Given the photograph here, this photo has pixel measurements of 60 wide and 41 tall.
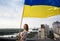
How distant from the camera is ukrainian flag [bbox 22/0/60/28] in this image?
2.12 meters

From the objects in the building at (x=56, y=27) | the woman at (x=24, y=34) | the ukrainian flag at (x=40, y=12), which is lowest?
the woman at (x=24, y=34)

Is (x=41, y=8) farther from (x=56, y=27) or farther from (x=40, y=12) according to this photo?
(x=56, y=27)

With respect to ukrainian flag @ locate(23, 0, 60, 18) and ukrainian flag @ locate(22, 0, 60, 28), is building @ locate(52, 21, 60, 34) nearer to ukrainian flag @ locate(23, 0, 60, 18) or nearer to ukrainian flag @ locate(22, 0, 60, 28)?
ukrainian flag @ locate(22, 0, 60, 28)

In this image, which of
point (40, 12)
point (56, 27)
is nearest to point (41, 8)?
point (40, 12)

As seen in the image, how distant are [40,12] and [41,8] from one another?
0.18 feet

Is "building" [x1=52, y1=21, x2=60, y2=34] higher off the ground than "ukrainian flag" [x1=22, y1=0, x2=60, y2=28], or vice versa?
"ukrainian flag" [x1=22, y1=0, x2=60, y2=28]

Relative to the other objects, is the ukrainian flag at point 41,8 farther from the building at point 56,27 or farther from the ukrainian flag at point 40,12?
the building at point 56,27

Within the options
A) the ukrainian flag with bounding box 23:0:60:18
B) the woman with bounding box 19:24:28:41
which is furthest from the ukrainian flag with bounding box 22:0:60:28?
the woman with bounding box 19:24:28:41

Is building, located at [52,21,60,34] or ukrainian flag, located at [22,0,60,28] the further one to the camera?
building, located at [52,21,60,34]

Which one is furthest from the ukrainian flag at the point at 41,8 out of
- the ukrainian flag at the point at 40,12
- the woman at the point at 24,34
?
the woman at the point at 24,34

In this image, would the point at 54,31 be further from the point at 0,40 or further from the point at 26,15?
the point at 0,40

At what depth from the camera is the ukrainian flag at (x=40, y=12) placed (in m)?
2.12

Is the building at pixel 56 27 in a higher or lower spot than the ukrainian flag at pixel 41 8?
lower

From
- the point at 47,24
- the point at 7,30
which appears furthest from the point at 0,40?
the point at 47,24
